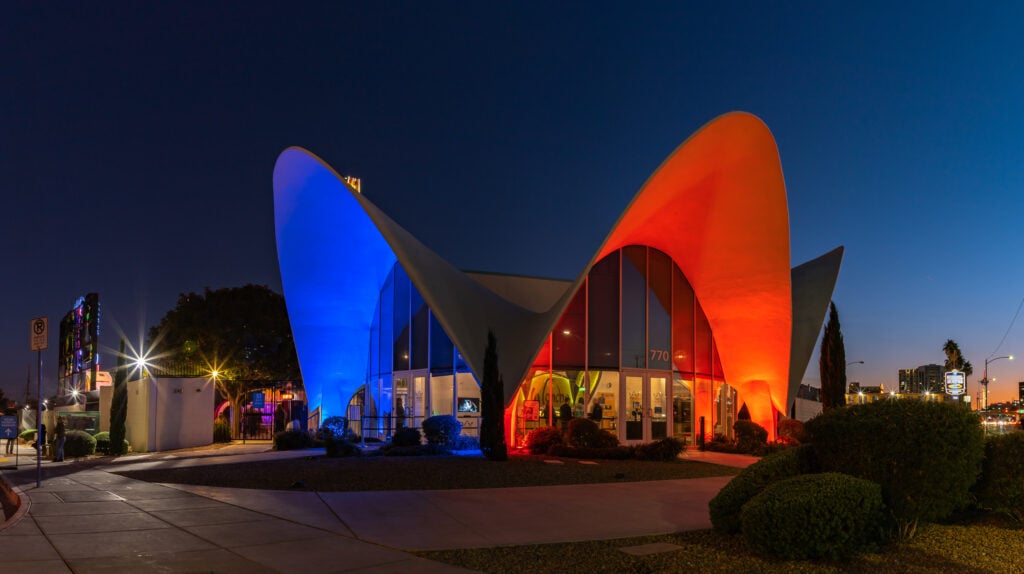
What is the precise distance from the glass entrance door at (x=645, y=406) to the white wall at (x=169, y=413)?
534 inches

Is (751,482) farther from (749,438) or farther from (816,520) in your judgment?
(749,438)

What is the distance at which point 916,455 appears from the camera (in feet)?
25.8

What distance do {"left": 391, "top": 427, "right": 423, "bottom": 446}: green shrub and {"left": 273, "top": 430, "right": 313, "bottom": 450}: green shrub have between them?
4071 millimetres

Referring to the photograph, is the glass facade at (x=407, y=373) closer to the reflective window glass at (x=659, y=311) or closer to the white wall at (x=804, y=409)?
the reflective window glass at (x=659, y=311)

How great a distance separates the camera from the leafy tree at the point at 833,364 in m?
23.2

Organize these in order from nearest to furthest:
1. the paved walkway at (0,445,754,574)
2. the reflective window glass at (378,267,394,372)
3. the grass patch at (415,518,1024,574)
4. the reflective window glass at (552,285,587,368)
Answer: the grass patch at (415,518,1024,574) < the paved walkway at (0,445,754,574) < the reflective window glass at (552,285,587,368) < the reflective window glass at (378,267,394,372)

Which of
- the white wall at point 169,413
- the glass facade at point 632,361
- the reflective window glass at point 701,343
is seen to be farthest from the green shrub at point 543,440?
the white wall at point 169,413

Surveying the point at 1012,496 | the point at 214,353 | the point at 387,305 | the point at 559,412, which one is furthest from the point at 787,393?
the point at 214,353

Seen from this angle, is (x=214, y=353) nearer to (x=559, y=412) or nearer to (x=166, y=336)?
(x=166, y=336)

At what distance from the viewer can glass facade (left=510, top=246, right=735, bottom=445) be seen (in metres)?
21.7

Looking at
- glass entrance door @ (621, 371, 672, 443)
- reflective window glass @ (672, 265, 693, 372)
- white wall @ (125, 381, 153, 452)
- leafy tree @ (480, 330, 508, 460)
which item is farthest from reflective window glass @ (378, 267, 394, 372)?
reflective window glass @ (672, 265, 693, 372)

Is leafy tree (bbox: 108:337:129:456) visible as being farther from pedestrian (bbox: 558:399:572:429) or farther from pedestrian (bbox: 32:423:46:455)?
pedestrian (bbox: 558:399:572:429)

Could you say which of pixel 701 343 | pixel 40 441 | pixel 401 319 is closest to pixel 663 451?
pixel 701 343

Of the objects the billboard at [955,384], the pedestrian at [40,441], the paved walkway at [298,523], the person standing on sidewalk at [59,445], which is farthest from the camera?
the billboard at [955,384]
